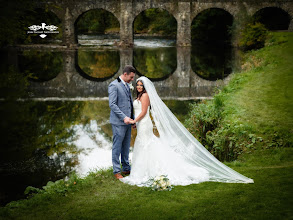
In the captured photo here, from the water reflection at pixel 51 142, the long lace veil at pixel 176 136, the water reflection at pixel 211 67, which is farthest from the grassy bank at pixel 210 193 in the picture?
the water reflection at pixel 211 67

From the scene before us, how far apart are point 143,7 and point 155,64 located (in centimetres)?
1163

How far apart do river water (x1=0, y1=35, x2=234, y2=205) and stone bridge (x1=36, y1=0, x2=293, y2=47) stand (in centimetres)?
738

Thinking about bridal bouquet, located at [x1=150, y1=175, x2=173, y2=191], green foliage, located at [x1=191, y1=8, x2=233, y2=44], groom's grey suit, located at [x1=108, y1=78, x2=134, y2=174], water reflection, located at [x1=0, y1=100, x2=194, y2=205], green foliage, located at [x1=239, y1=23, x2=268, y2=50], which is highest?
green foliage, located at [x1=191, y1=8, x2=233, y2=44]

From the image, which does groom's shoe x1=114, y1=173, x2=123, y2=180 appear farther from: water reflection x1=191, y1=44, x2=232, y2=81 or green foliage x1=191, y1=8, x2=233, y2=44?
green foliage x1=191, y1=8, x2=233, y2=44

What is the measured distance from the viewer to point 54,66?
2069 cm

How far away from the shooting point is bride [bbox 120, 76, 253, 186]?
5516 millimetres

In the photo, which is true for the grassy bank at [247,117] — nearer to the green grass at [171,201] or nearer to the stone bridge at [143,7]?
the green grass at [171,201]

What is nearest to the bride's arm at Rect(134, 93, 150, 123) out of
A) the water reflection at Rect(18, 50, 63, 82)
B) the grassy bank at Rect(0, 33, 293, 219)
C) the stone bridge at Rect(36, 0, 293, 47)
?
the grassy bank at Rect(0, 33, 293, 219)

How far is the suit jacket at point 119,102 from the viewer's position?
5512 millimetres

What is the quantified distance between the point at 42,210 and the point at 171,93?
9707 millimetres

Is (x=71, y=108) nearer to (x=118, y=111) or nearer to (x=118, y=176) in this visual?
(x=118, y=176)

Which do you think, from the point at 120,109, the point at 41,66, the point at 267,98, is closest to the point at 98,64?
the point at 41,66

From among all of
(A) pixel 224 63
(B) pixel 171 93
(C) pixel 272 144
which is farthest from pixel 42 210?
(A) pixel 224 63

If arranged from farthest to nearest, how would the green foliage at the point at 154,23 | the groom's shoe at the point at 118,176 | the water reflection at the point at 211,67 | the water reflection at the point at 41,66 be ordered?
the green foliage at the point at 154,23
the water reflection at the point at 211,67
the water reflection at the point at 41,66
the groom's shoe at the point at 118,176
